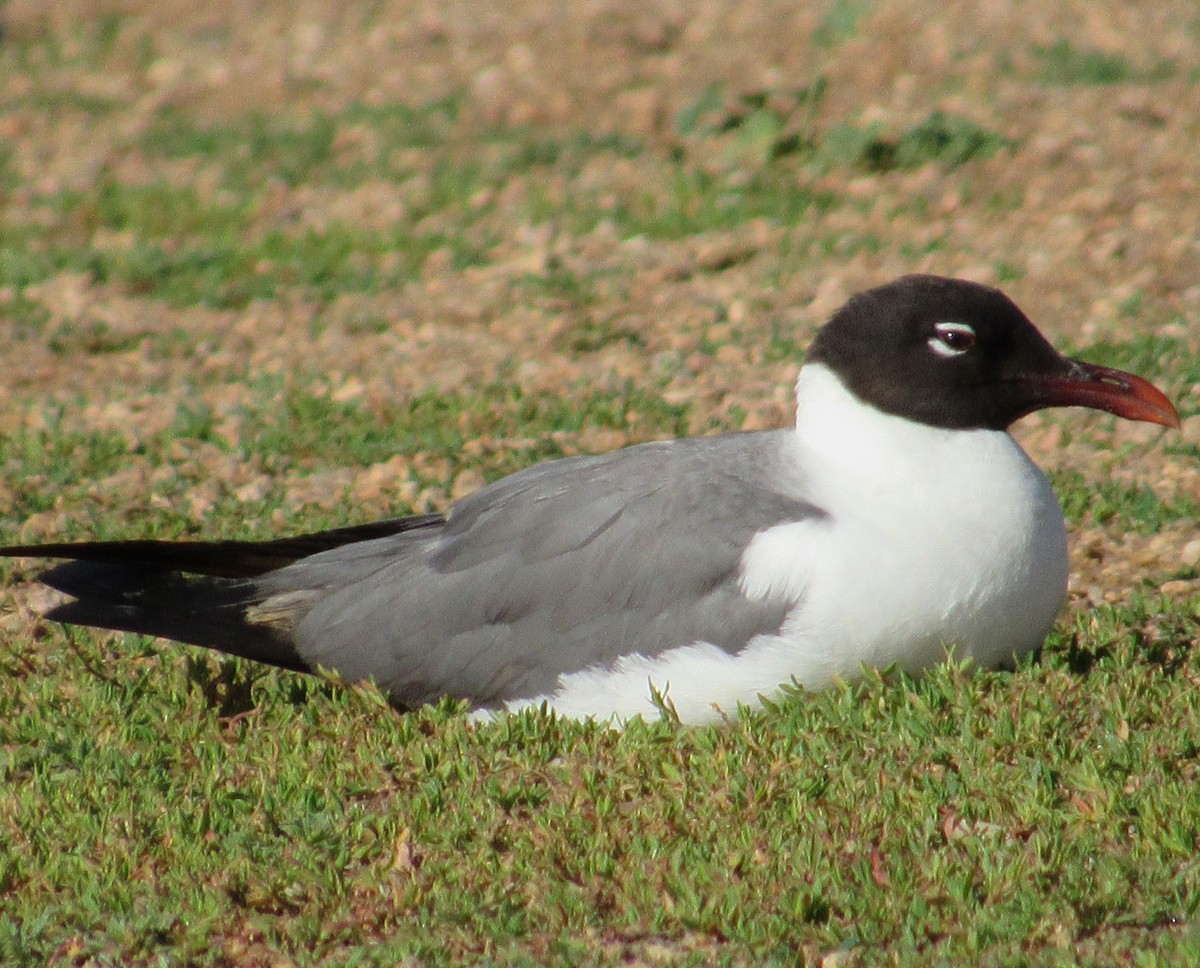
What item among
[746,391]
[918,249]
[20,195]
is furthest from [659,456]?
[20,195]

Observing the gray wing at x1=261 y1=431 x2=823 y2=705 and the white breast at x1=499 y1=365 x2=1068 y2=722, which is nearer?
the white breast at x1=499 y1=365 x2=1068 y2=722

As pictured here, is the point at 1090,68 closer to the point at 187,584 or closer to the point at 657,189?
the point at 657,189

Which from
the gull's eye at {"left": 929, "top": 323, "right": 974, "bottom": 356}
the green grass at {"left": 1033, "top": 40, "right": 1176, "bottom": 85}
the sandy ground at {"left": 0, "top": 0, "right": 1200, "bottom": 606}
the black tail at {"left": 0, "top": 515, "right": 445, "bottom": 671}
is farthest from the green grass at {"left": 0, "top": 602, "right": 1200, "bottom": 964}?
the green grass at {"left": 1033, "top": 40, "right": 1176, "bottom": 85}

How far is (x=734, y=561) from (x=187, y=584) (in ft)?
6.01

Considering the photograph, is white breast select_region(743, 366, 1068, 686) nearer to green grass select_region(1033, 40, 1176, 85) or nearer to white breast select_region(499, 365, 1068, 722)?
white breast select_region(499, 365, 1068, 722)

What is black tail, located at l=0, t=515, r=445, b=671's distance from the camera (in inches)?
218

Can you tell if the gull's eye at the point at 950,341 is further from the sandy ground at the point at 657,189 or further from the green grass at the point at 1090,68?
the green grass at the point at 1090,68

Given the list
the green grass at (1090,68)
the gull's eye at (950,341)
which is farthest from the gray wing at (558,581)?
the green grass at (1090,68)

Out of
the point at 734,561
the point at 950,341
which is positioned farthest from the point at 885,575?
the point at 950,341

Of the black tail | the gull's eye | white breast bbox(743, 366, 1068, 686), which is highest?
the gull's eye

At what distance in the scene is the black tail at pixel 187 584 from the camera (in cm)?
554

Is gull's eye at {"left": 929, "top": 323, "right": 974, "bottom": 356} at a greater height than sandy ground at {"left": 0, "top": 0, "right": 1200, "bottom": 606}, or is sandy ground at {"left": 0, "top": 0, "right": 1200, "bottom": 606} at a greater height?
gull's eye at {"left": 929, "top": 323, "right": 974, "bottom": 356}

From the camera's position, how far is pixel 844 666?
494 centimetres

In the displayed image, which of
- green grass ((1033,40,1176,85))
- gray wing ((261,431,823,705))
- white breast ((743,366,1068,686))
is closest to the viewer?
white breast ((743,366,1068,686))
